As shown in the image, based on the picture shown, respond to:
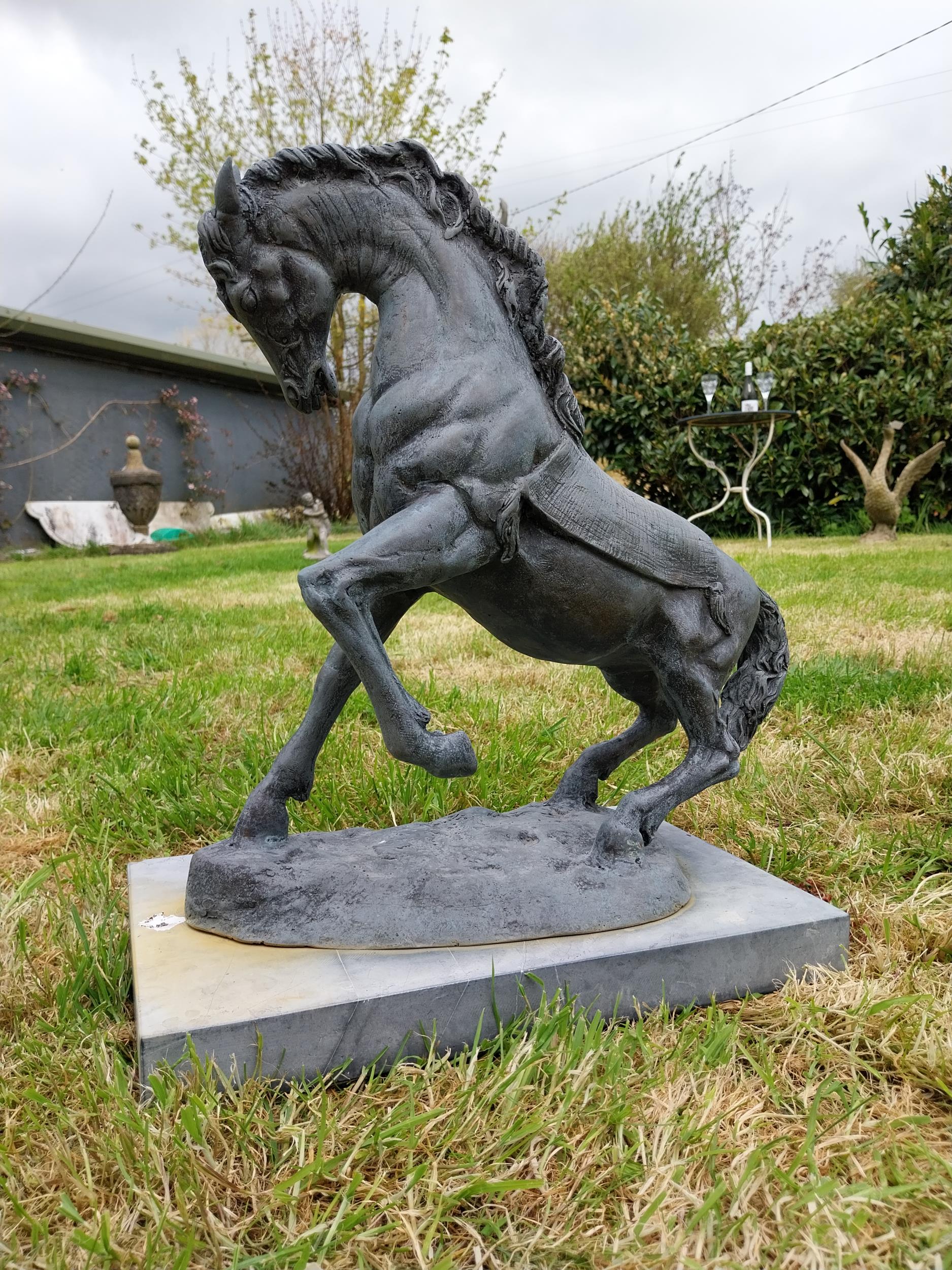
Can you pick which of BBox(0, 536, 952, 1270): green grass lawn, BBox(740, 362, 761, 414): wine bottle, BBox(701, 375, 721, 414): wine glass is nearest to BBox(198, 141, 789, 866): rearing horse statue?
BBox(0, 536, 952, 1270): green grass lawn

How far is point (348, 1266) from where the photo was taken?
1.16 metres

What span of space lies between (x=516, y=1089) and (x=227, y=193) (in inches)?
61.8

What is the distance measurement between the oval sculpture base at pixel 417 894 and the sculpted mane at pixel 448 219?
888mm

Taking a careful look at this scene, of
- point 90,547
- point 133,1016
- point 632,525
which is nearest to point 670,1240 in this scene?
point 133,1016

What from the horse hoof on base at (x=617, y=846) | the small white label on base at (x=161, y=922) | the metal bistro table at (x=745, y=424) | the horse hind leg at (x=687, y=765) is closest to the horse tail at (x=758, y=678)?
the horse hind leg at (x=687, y=765)

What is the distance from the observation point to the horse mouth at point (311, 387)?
188cm

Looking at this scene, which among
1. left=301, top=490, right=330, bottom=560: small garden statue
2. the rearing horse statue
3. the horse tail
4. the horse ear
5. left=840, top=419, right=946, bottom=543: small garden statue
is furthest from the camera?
left=301, top=490, right=330, bottom=560: small garden statue

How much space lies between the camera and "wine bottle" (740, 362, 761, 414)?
9.02m

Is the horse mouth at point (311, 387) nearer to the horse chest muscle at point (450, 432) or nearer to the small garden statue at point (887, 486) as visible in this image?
the horse chest muscle at point (450, 432)

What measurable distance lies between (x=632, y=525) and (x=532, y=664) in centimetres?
259

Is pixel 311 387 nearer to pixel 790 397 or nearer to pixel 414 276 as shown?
pixel 414 276

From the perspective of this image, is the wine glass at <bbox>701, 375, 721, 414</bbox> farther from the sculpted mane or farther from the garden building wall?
the sculpted mane

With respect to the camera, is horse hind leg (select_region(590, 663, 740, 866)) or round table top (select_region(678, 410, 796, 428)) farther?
round table top (select_region(678, 410, 796, 428))

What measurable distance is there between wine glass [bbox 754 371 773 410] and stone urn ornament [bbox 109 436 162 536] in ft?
28.5
